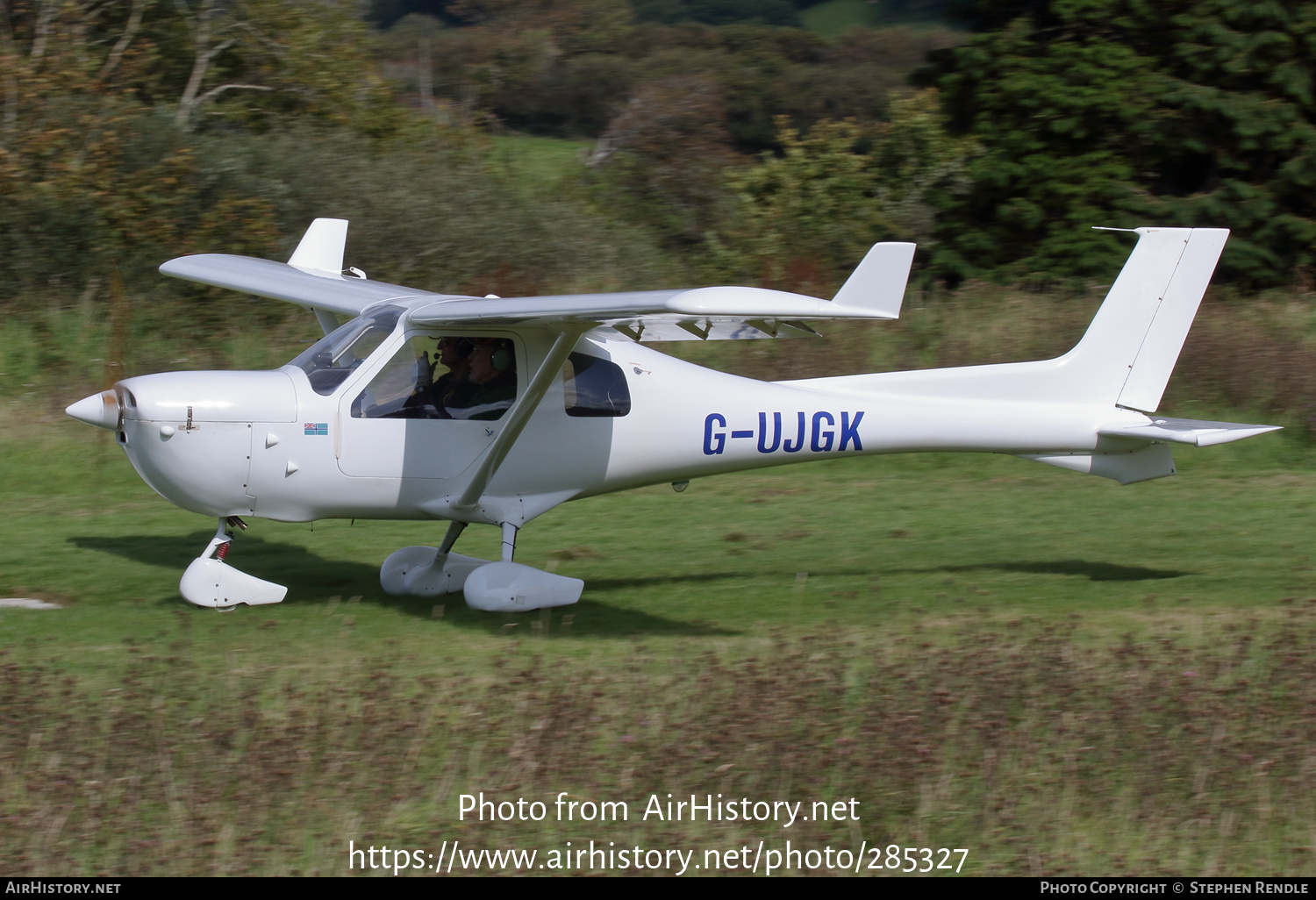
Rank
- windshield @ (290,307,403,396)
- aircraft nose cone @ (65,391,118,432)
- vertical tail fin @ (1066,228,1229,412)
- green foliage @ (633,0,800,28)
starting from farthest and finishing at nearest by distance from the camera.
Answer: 1. green foliage @ (633,0,800,28)
2. vertical tail fin @ (1066,228,1229,412)
3. windshield @ (290,307,403,396)
4. aircraft nose cone @ (65,391,118,432)

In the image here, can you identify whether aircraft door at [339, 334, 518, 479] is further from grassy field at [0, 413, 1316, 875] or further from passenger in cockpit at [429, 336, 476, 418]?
grassy field at [0, 413, 1316, 875]

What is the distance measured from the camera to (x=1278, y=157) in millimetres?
22578

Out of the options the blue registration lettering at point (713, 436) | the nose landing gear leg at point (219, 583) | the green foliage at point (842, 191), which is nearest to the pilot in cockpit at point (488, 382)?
the blue registration lettering at point (713, 436)

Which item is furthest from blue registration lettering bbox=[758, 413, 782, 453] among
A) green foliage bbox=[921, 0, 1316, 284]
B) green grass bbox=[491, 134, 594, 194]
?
green grass bbox=[491, 134, 594, 194]

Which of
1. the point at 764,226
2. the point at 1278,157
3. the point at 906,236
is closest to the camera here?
the point at 1278,157

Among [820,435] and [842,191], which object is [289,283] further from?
[842,191]

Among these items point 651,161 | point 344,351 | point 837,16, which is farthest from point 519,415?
point 837,16

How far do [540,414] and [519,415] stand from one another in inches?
14.1

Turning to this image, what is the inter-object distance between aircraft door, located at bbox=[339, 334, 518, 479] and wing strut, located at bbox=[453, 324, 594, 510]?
0.12 metres

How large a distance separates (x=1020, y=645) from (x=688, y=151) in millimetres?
26277

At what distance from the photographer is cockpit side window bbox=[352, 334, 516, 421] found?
8.11m

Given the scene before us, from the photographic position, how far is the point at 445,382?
8.25 m
